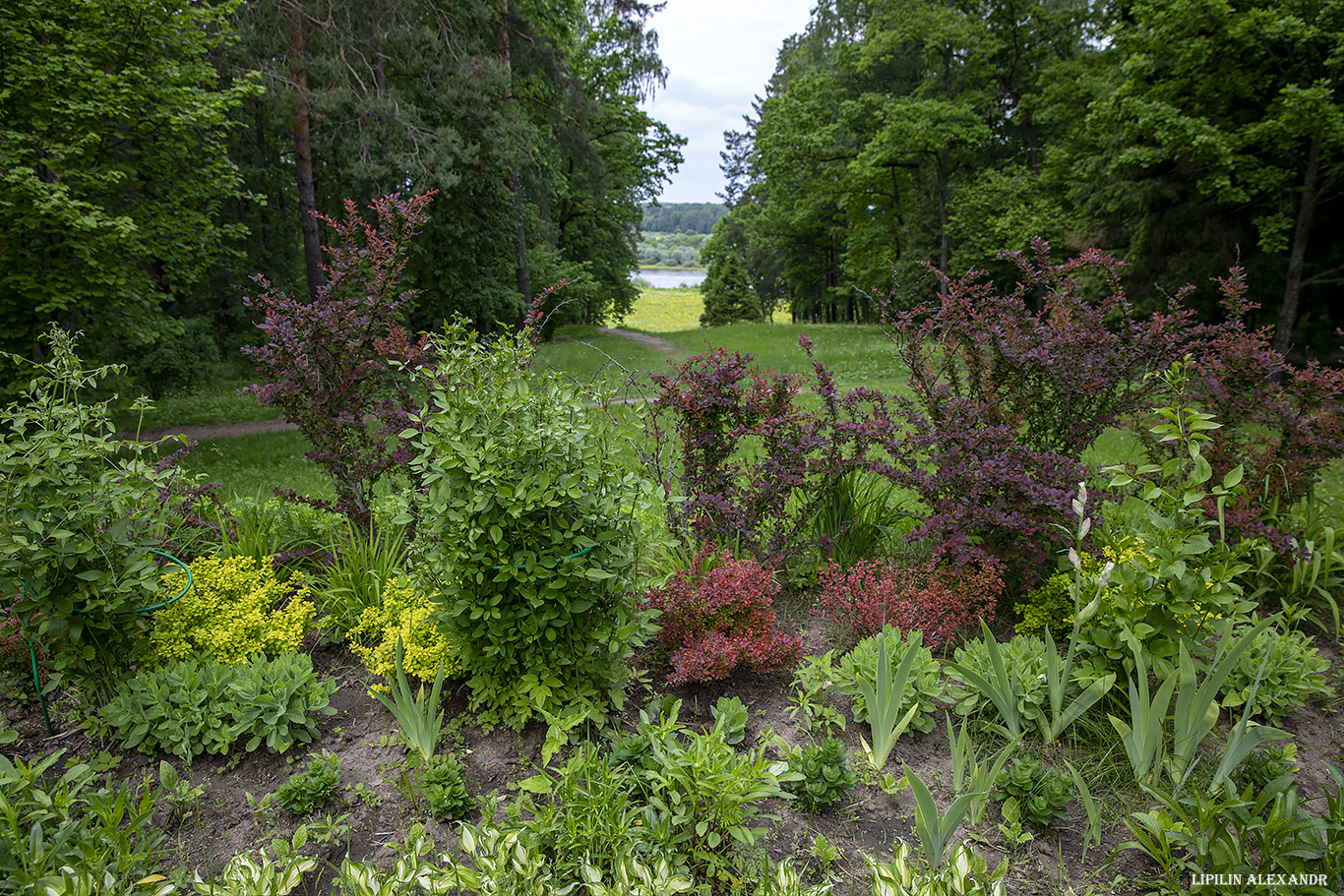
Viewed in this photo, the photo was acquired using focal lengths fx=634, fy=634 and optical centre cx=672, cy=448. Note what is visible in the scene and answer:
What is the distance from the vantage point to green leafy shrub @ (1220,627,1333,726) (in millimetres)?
2604

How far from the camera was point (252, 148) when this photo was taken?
1383cm

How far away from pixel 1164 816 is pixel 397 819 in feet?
8.20

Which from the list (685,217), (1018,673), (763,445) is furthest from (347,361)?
(685,217)

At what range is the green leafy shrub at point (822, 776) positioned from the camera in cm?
223

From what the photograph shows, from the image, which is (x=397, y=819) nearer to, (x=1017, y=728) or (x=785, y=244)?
(x=1017, y=728)

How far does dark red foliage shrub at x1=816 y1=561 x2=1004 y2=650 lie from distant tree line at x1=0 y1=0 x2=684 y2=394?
566cm

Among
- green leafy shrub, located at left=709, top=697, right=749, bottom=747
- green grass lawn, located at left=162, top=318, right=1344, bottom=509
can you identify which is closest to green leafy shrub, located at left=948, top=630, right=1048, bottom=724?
green leafy shrub, located at left=709, top=697, right=749, bottom=747

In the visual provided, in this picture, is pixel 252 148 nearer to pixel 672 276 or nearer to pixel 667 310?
pixel 667 310

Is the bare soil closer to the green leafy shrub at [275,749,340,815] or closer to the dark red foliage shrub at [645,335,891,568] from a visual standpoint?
the green leafy shrub at [275,749,340,815]

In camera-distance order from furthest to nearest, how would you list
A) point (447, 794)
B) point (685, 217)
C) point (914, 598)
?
point (685, 217)
point (914, 598)
point (447, 794)

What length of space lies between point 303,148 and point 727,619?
11.2 m

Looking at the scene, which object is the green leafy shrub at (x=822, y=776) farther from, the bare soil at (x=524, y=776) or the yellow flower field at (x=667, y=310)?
the yellow flower field at (x=667, y=310)

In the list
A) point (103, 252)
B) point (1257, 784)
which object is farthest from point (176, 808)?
point (103, 252)

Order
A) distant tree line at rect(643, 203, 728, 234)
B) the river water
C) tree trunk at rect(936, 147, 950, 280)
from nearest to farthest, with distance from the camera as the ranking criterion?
tree trunk at rect(936, 147, 950, 280), the river water, distant tree line at rect(643, 203, 728, 234)
